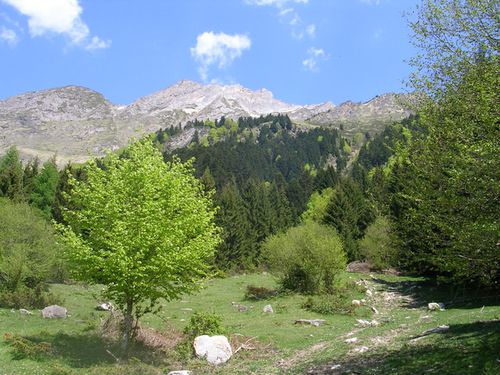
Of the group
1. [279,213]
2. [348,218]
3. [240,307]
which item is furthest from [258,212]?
[240,307]

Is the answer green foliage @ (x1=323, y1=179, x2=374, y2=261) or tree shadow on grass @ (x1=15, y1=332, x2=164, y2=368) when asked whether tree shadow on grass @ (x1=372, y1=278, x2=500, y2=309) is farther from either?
green foliage @ (x1=323, y1=179, x2=374, y2=261)

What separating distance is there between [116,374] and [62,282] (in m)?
28.1

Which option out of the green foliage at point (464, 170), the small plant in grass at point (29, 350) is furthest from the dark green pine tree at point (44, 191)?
the green foliage at point (464, 170)

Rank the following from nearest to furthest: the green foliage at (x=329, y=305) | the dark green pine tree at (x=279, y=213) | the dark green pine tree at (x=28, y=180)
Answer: the green foliage at (x=329, y=305) → the dark green pine tree at (x=28, y=180) → the dark green pine tree at (x=279, y=213)

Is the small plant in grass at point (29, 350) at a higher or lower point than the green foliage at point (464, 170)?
lower

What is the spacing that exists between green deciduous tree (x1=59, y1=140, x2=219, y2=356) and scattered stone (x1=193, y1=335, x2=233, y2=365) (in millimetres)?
2378

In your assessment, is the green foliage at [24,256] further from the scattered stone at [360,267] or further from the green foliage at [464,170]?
the scattered stone at [360,267]

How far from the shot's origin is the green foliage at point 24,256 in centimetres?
2720

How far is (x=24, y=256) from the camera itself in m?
27.7

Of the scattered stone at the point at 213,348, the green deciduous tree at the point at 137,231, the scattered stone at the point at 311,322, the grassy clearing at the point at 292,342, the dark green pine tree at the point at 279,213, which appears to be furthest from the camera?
the dark green pine tree at the point at 279,213

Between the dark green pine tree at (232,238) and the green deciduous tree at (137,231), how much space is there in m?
45.1

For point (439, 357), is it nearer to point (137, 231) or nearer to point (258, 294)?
point (137, 231)

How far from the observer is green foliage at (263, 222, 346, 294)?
113 feet

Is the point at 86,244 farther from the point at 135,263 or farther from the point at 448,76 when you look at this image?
the point at 448,76
